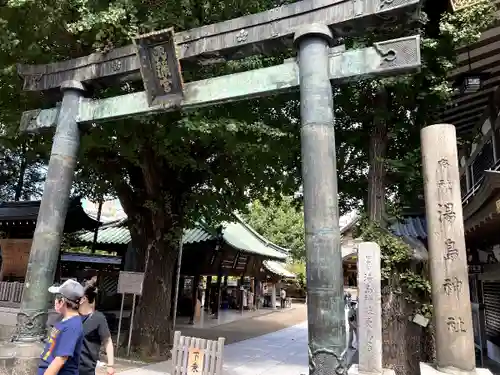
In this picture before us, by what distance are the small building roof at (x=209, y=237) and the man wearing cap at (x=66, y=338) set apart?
10.6 m

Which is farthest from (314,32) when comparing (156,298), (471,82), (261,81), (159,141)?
(156,298)

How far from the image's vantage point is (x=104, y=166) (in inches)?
394

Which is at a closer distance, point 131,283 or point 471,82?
point 471,82

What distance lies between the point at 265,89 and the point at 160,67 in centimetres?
157

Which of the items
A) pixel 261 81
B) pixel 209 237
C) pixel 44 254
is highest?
pixel 261 81

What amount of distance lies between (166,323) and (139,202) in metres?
3.14

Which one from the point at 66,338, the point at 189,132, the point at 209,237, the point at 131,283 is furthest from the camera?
the point at 209,237

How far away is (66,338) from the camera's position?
10.2 ft

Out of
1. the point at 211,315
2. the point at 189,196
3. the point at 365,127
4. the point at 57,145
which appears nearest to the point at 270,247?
the point at 211,315

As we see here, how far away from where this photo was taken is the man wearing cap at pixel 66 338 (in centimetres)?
305

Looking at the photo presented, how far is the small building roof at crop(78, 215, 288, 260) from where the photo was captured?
1529 cm

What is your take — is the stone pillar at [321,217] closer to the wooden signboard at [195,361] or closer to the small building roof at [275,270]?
the wooden signboard at [195,361]

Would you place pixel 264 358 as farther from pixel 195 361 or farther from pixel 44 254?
pixel 44 254

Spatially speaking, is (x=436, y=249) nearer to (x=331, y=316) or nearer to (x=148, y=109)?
(x=331, y=316)
